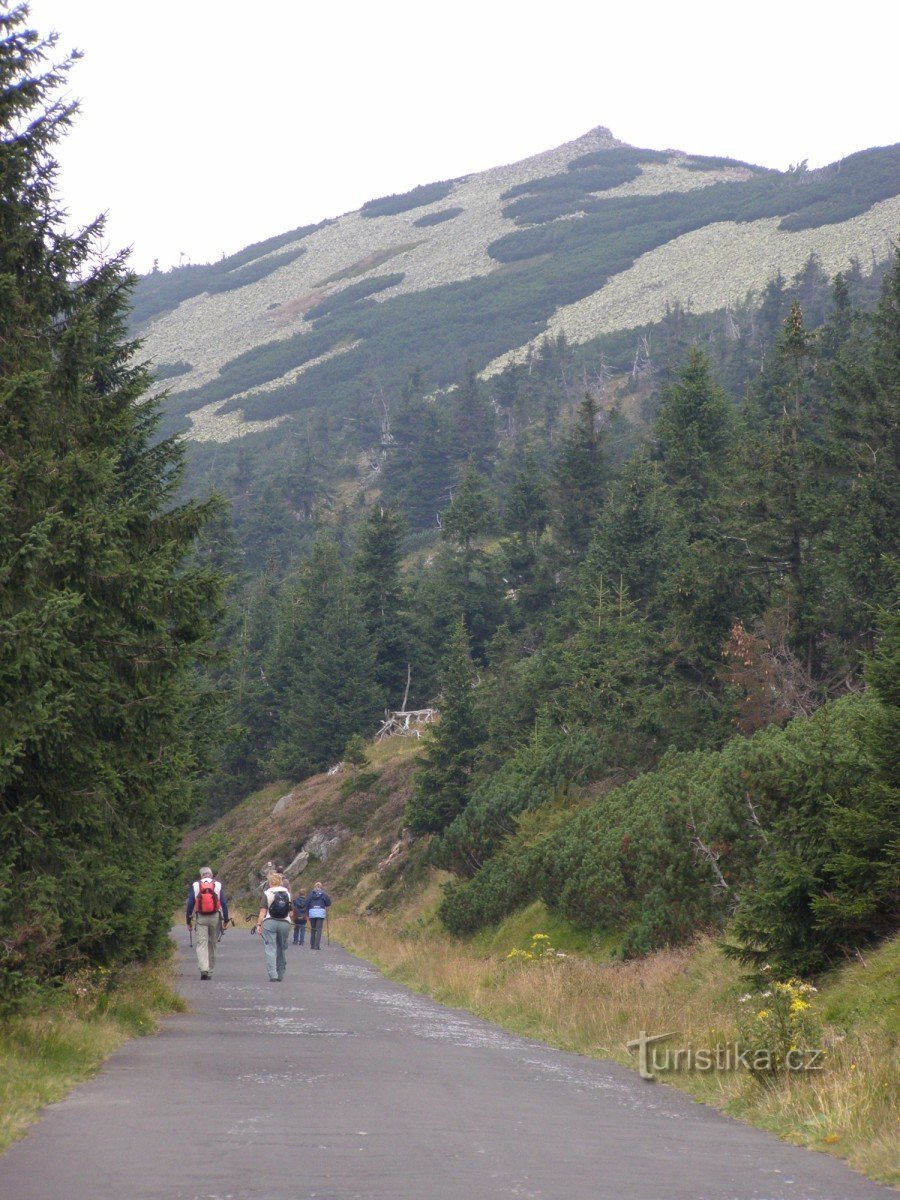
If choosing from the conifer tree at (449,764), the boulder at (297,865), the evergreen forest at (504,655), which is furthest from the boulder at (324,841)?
the conifer tree at (449,764)

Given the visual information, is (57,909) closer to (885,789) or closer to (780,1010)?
(780,1010)

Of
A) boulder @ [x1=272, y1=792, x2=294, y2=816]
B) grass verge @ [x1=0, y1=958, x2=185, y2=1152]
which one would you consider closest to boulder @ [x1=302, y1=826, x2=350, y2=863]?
boulder @ [x1=272, y1=792, x2=294, y2=816]

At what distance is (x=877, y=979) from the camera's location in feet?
35.2

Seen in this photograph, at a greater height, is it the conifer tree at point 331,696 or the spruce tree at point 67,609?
the spruce tree at point 67,609

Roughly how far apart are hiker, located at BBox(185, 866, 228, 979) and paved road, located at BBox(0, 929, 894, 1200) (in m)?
6.23

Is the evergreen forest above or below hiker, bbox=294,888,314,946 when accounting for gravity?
above

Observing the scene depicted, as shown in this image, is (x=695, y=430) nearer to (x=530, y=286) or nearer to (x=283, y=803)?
(x=283, y=803)

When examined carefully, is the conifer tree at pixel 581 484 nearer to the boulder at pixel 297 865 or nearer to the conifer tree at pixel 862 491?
the boulder at pixel 297 865

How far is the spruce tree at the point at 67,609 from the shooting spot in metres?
10.7

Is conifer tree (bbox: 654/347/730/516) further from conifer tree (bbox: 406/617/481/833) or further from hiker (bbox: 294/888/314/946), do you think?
hiker (bbox: 294/888/314/946)

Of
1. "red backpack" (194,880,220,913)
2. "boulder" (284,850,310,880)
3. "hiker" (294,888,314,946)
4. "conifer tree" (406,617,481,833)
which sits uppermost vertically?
"red backpack" (194,880,220,913)

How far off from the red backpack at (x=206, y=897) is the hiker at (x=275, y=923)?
1.01 meters

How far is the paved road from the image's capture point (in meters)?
6.25

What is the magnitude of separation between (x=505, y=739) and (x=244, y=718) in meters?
31.9
